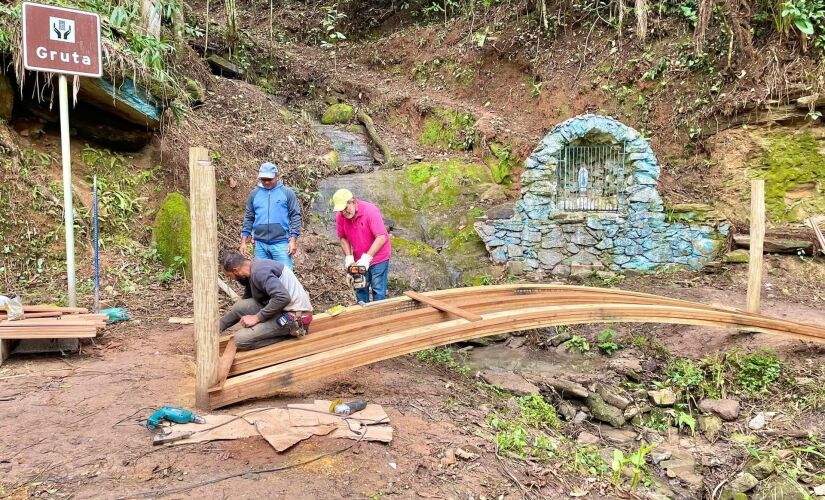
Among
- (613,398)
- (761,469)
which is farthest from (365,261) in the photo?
(761,469)

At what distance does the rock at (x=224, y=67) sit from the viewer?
501 inches

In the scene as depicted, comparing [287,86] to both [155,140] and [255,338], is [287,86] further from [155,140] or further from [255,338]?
[255,338]

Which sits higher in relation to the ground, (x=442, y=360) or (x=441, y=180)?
(x=441, y=180)

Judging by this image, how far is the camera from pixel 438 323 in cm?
441

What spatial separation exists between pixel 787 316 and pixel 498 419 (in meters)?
4.99

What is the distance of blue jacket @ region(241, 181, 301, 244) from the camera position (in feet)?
16.4

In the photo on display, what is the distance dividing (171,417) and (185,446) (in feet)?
0.82

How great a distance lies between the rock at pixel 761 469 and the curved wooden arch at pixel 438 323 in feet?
4.66

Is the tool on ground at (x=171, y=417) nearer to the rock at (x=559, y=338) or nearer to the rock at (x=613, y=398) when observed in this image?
the rock at (x=613, y=398)

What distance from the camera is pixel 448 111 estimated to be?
1241cm

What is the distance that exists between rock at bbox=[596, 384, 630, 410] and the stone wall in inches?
140

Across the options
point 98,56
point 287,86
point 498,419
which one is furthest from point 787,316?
point 287,86

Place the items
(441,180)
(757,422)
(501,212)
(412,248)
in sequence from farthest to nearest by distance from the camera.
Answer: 1. (441,180)
2. (501,212)
3. (412,248)
4. (757,422)

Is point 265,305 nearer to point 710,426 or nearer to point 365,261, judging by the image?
point 365,261
